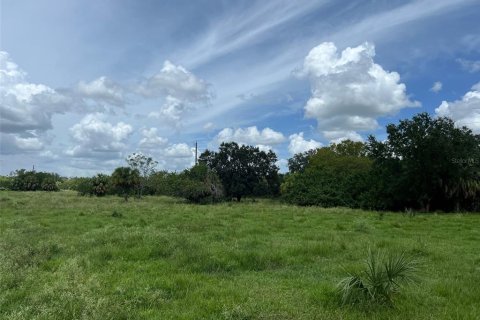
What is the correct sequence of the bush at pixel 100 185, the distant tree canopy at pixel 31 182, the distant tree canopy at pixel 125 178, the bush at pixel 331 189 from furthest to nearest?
1. the distant tree canopy at pixel 31 182
2. the bush at pixel 100 185
3. the distant tree canopy at pixel 125 178
4. the bush at pixel 331 189

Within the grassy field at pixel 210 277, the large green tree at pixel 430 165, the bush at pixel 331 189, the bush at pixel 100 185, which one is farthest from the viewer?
Answer: the bush at pixel 100 185

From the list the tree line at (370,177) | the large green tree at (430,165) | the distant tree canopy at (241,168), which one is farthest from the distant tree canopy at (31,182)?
the large green tree at (430,165)

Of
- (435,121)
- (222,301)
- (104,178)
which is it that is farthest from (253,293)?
(104,178)

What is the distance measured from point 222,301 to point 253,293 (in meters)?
0.93

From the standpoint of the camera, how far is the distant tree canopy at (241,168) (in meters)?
82.9

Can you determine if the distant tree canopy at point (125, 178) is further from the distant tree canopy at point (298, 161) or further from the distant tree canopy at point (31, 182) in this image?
the distant tree canopy at point (298, 161)

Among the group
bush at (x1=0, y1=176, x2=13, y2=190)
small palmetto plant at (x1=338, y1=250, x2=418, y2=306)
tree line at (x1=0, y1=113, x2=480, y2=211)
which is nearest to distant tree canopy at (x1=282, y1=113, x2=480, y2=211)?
tree line at (x1=0, y1=113, x2=480, y2=211)

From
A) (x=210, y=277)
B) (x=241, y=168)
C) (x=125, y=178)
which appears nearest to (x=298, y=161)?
(x=241, y=168)

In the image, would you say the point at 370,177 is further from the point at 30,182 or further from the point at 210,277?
the point at 30,182

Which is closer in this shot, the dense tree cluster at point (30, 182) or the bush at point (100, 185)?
the bush at point (100, 185)

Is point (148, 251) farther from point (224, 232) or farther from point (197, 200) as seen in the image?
point (197, 200)

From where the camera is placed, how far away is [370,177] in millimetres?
57656

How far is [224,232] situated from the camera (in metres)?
20.8

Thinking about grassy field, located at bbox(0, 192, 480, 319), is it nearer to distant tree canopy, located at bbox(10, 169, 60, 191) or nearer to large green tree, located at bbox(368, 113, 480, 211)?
large green tree, located at bbox(368, 113, 480, 211)
